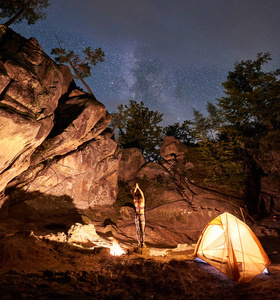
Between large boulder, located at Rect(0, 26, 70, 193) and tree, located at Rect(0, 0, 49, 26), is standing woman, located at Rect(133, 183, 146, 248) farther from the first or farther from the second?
tree, located at Rect(0, 0, 49, 26)

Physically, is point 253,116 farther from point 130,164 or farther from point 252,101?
point 130,164

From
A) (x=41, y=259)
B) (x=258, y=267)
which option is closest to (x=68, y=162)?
(x=41, y=259)

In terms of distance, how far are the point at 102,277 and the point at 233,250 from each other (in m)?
4.21

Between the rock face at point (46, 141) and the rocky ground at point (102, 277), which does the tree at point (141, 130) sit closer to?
the rock face at point (46, 141)

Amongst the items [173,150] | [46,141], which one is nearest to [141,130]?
[173,150]

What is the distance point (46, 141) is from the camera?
1117 cm

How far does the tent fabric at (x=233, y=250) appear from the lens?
219 inches

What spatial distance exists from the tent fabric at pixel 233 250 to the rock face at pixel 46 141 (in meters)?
9.06

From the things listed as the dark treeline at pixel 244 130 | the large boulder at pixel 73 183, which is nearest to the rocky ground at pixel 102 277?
the large boulder at pixel 73 183

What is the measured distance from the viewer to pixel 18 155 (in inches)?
350

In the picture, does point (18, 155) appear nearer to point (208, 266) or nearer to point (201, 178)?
point (208, 266)

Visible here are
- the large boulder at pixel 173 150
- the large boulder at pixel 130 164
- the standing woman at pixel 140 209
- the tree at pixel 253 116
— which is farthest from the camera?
the large boulder at pixel 173 150

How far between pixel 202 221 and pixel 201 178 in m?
5.53

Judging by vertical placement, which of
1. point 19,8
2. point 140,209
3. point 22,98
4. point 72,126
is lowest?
point 140,209
